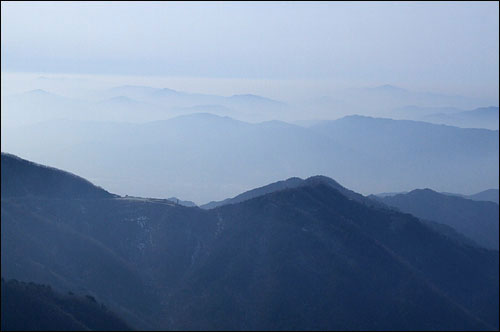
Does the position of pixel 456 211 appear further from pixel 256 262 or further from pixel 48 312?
pixel 48 312

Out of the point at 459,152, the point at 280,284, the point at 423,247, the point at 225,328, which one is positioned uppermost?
the point at 459,152

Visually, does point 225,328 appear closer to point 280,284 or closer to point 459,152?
point 280,284

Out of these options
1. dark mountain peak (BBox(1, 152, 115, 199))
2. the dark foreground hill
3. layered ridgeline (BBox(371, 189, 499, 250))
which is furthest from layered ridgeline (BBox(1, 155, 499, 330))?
layered ridgeline (BBox(371, 189, 499, 250))

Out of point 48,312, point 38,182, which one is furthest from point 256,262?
point 38,182

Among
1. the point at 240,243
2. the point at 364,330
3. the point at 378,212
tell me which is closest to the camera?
the point at 364,330

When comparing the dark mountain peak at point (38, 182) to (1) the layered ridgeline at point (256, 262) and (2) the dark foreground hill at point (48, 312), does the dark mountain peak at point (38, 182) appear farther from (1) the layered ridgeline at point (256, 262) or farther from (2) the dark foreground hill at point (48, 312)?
(2) the dark foreground hill at point (48, 312)

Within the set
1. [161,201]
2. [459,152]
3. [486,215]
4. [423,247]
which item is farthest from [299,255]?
[459,152]

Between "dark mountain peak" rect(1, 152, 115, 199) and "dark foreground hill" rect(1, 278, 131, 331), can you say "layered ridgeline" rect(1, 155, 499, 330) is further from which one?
"dark foreground hill" rect(1, 278, 131, 331)
